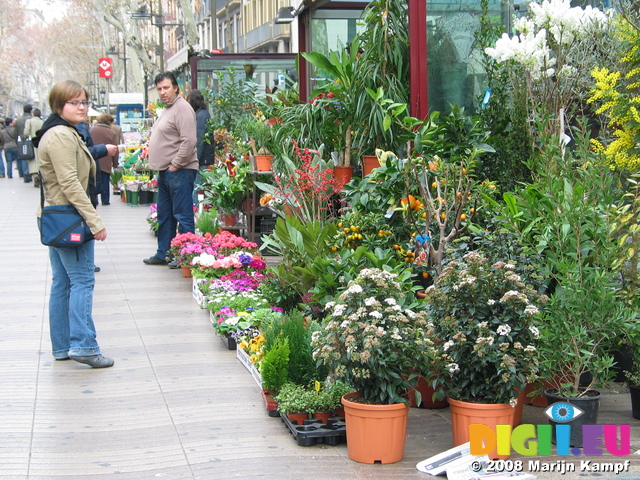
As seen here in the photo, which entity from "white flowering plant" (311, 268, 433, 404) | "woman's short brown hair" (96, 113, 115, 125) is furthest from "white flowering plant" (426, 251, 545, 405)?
"woman's short brown hair" (96, 113, 115, 125)

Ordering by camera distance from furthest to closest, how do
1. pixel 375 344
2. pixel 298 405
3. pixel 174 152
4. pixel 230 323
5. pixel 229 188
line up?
pixel 229 188, pixel 174 152, pixel 230 323, pixel 298 405, pixel 375 344

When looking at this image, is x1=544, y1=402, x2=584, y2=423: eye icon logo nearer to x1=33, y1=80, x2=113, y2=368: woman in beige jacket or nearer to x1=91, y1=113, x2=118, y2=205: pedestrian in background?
x1=33, y1=80, x2=113, y2=368: woman in beige jacket

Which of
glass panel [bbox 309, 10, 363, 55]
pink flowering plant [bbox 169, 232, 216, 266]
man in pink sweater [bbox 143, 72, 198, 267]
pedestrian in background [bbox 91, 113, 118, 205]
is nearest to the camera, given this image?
pink flowering plant [bbox 169, 232, 216, 266]

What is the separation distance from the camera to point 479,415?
4.55 metres

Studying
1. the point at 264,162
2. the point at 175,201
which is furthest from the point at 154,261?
the point at 264,162

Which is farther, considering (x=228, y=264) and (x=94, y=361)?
(x=228, y=264)

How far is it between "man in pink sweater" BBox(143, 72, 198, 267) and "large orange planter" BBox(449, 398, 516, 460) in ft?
19.1

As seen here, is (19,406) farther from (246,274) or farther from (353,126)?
(353,126)

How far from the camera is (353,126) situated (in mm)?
8203

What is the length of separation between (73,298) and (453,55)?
393 cm

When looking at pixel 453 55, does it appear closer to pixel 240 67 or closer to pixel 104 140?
pixel 240 67

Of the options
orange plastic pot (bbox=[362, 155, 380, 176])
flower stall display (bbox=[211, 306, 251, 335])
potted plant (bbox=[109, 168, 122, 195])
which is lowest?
flower stall display (bbox=[211, 306, 251, 335])

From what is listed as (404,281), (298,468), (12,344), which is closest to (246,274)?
(12,344)

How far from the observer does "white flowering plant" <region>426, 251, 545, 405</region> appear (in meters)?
4.47
